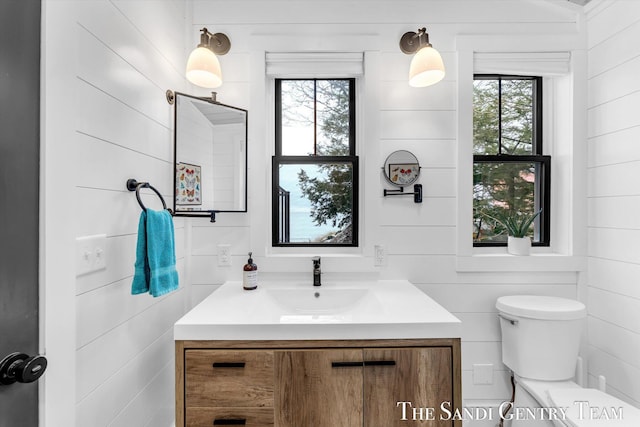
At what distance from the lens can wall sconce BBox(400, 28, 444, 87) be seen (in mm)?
1549

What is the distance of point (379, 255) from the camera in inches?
69.6

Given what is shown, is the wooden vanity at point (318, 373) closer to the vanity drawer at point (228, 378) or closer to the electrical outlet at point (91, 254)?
the vanity drawer at point (228, 378)

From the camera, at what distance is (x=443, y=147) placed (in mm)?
1784

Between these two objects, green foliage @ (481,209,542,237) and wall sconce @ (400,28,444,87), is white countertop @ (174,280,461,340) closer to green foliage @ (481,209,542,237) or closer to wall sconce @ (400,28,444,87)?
green foliage @ (481,209,542,237)

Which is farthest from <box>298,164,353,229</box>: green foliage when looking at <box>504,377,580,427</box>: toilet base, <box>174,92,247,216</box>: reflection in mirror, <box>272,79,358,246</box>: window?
<box>504,377,580,427</box>: toilet base

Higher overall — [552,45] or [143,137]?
[552,45]

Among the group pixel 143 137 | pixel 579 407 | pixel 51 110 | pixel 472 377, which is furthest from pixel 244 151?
pixel 579 407

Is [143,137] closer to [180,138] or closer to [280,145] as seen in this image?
[180,138]

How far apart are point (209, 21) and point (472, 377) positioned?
2.59 m

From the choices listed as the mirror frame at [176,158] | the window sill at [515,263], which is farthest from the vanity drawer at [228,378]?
the window sill at [515,263]

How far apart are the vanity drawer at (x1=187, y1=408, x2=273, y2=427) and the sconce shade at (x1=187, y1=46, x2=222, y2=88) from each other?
149 cm

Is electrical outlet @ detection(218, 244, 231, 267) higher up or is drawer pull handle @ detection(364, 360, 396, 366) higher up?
electrical outlet @ detection(218, 244, 231, 267)

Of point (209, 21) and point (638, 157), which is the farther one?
point (209, 21)

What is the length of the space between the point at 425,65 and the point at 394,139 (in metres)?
0.41
